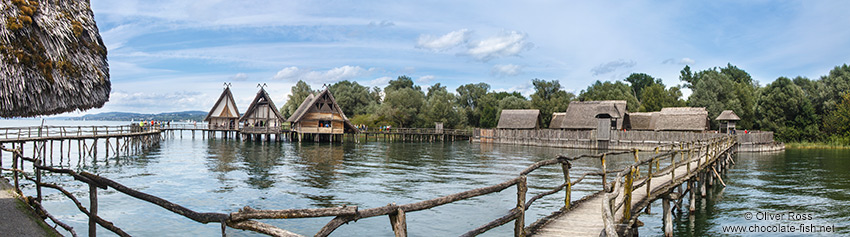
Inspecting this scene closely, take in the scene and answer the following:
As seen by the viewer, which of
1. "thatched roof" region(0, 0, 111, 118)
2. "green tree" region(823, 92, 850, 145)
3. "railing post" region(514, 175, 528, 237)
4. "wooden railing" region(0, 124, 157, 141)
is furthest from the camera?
"green tree" region(823, 92, 850, 145)

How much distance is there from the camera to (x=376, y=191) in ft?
67.7

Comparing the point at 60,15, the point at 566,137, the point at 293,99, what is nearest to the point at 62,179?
the point at 60,15

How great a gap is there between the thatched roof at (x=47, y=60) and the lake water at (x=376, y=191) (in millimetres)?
5007

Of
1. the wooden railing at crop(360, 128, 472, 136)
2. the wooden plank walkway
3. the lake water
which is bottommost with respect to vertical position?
the lake water

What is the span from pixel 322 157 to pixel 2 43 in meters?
28.6

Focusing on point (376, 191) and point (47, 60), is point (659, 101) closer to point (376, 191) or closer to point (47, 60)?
point (376, 191)

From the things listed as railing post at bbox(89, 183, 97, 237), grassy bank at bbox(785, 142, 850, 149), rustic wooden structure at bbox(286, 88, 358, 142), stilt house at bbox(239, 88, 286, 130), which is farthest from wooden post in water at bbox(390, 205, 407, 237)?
grassy bank at bbox(785, 142, 850, 149)

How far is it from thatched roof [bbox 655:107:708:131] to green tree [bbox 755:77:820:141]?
11290 mm

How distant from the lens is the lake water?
49.1 feet

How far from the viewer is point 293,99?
90.6 metres

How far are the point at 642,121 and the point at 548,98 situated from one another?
2314cm

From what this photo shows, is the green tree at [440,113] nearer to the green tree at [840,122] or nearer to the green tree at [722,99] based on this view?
the green tree at [722,99]

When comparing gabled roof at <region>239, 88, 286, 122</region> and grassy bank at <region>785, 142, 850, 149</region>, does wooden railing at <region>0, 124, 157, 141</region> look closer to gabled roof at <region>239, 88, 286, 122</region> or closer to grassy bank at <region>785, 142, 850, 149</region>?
gabled roof at <region>239, 88, 286, 122</region>

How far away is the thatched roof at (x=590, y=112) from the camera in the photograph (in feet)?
178
